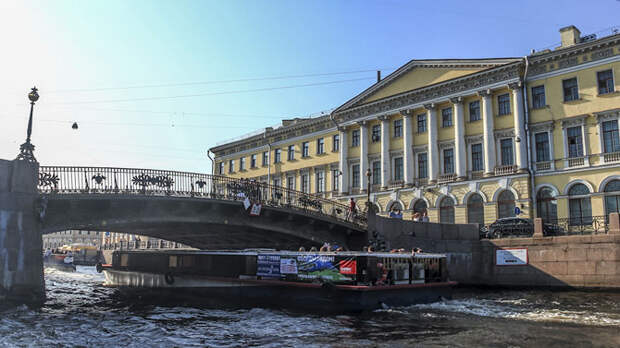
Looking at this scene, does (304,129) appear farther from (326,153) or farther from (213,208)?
(213,208)

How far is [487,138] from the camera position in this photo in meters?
33.8

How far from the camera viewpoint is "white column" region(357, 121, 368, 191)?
135ft

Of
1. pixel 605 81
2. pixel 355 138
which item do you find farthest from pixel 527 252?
pixel 355 138

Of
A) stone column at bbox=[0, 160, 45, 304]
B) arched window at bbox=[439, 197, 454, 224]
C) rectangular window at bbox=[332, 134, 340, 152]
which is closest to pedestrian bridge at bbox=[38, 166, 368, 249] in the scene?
stone column at bbox=[0, 160, 45, 304]

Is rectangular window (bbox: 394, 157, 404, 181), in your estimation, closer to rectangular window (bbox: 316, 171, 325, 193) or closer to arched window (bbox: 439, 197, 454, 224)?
arched window (bbox: 439, 197, 454, 224)

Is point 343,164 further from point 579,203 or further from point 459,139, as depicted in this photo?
point 579,203

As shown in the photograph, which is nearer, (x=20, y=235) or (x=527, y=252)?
(x=20, y=235)

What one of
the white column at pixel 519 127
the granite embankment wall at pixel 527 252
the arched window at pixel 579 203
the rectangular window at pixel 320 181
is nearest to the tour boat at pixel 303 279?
the granite embankment wall at pixel 527 252

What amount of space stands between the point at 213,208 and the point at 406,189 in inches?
755

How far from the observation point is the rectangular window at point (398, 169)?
38975 millimetres

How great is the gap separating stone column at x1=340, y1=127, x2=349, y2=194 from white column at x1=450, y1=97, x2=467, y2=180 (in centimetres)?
987

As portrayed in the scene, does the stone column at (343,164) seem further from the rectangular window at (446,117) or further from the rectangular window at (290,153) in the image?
the rectangular window at (446,117)

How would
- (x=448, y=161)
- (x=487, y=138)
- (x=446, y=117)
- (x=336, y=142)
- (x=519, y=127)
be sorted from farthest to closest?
1. (x=336, y=142)
2. (x=446, y=117)
3. (x=448, y=161)
4. (x=487, y=138)
5. (x=519, y=127)

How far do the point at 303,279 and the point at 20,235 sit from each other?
9.18 meters
